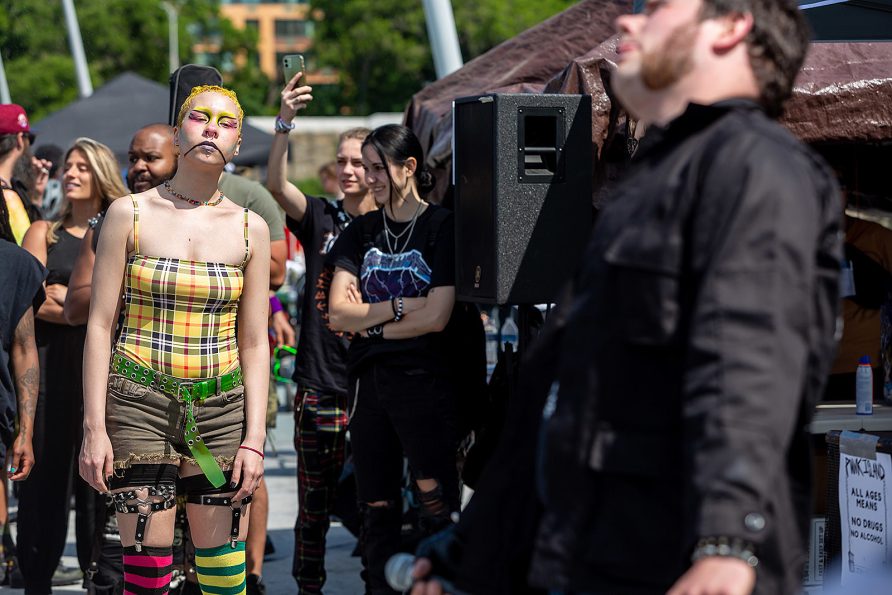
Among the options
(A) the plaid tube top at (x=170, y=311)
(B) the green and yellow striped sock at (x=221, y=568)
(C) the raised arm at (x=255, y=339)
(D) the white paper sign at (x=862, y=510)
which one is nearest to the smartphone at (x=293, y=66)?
(C) the raised arm at (x=255, y=339)

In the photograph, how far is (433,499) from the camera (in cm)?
479

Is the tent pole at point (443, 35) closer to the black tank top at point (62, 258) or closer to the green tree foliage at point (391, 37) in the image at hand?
the black tank top at point (62, 258)

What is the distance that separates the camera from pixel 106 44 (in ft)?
152

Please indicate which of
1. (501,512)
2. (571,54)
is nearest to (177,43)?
(571,54)

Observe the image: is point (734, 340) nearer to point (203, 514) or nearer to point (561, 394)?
point (561, 394)

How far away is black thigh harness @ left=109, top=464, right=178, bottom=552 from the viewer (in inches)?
145

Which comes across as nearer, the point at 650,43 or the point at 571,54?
the point at 650,43

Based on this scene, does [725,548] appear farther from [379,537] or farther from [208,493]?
[379,537]

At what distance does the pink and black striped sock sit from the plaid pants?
1.76 m

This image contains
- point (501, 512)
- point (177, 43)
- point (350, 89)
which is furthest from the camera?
point (350, 89)

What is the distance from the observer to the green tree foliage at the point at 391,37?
54719 mm

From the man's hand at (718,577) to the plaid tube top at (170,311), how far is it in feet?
7.42

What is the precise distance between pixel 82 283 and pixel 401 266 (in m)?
1.28

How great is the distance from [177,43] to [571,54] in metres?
45.1
